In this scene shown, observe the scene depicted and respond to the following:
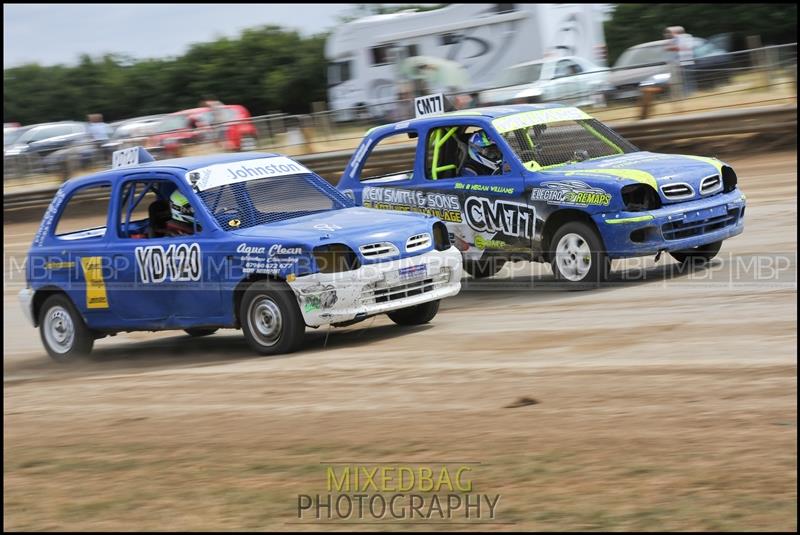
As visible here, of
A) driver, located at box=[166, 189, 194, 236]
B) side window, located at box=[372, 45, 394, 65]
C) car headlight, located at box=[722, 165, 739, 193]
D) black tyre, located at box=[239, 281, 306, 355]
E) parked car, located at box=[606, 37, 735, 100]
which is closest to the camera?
black tyre, located at box=[239, 281, 306, 355]

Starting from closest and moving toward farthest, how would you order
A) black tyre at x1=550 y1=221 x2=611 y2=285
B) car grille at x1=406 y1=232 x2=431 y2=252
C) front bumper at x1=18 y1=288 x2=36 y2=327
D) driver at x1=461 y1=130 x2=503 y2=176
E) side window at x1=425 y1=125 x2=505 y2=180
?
car grille at x1=406 y1=232 x2=431 y2=252, black tyre at x1=550 y1=221 x2=611 y2=285, front bumper at x1=18 y1=288 x2=36 y2=327, driver at x1=461 y1=130 x2=503 y2=176, side window at x1=425 y1=125 x2=505 y2=180

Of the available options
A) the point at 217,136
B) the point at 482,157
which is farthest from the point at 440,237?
the point at 217,136

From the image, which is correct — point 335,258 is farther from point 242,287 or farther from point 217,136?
point 217,136

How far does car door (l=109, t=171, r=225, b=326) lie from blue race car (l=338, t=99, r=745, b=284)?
2.67m

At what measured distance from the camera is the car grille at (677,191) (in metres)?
10.7

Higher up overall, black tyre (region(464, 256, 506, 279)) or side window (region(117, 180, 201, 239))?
side window (region(117, 180, 201, 239))

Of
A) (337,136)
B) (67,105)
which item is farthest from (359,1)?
(337,136)

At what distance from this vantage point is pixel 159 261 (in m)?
9.87

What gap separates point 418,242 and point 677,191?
2.57m

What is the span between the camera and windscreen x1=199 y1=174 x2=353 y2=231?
9742mm

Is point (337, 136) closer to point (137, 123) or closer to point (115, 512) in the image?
point (137, 123)

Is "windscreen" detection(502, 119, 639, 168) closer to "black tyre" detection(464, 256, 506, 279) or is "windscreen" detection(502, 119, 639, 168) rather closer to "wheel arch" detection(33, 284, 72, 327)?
"black tyre" detection(464, 256, 506, 279)

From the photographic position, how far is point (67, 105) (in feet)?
185

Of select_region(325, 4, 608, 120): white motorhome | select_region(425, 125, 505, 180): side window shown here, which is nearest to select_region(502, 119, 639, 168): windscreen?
select_region(425, 125, 505, 180): side window
